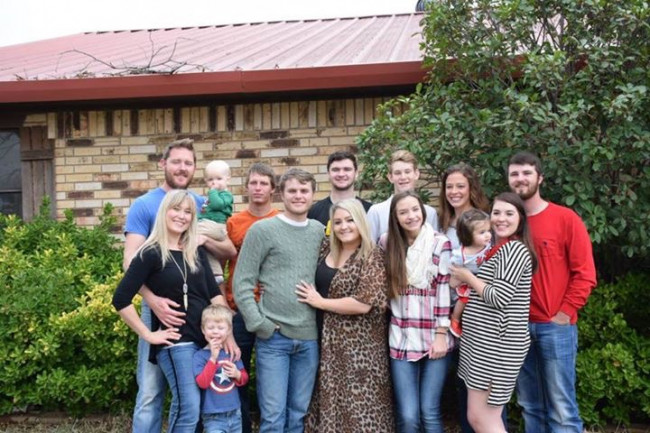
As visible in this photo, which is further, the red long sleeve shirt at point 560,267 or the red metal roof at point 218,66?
the red metal roof at point 218,66

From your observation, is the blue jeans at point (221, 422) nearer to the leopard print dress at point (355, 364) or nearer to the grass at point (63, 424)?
the leopard print dress at point (355, 364)

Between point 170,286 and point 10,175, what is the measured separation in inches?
165

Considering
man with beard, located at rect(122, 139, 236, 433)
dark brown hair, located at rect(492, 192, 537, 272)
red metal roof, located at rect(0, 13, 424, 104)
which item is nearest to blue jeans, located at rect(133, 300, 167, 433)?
man with beard, located at rect(122, 139, 236, 433)

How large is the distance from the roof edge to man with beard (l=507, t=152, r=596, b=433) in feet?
6.97

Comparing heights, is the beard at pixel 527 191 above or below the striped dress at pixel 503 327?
above

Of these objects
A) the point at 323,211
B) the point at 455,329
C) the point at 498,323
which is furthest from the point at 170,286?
the point at 498,323

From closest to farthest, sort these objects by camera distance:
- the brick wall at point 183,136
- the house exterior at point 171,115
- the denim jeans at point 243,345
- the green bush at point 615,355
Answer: the denim jeans at point 243,345, the green bush at point 615,355, the house exterior at point 171,115, the brick wall at point 183,136

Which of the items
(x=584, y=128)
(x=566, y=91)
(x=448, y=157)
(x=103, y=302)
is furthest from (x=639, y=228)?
(x=103, y=302)

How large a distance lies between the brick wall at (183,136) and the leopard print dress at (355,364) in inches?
96.0

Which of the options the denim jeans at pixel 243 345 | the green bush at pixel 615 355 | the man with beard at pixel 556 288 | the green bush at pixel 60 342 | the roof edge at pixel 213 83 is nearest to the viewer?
the man with beard at pixel 556 288

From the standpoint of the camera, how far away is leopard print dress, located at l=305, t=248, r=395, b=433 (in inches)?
145

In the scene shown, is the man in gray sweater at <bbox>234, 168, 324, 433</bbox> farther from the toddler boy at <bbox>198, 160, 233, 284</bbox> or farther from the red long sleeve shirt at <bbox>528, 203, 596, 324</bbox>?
the red long sleeve shirt at <bbox>528, 203, 596, 324</bbox>

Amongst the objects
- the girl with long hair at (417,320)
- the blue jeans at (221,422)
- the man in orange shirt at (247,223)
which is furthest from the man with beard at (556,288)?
the blue jeans at (221,422)

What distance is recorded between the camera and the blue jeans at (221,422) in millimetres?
3637
